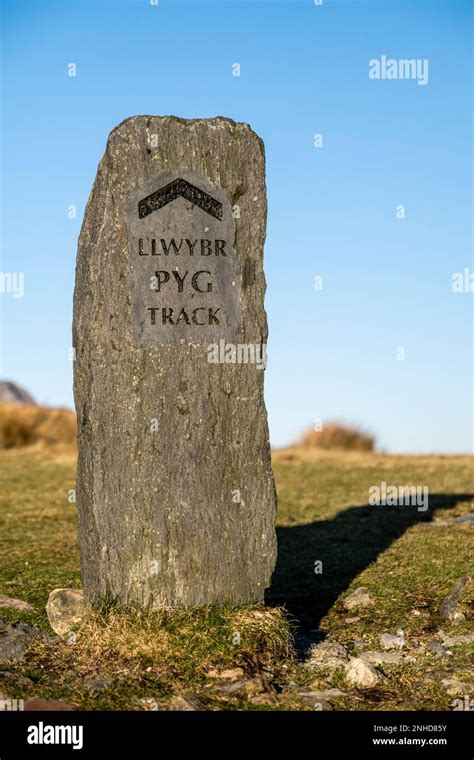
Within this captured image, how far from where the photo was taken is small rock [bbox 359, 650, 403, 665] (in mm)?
7420

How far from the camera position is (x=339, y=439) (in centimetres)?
2544

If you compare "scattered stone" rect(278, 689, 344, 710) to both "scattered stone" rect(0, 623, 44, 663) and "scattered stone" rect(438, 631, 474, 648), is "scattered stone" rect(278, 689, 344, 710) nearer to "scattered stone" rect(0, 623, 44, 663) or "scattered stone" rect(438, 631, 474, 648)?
"scattered stone" rect(438, 631, 474, 648)

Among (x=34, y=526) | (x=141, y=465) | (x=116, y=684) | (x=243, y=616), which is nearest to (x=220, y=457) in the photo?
(x=141, y=465)

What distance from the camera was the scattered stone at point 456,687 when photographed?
270 inches

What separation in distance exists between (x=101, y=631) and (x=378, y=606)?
103 inches

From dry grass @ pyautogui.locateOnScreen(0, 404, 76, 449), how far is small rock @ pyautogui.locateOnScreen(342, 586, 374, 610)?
17.1 m

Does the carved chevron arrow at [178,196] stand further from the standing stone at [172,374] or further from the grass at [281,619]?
the grass at [281,619]

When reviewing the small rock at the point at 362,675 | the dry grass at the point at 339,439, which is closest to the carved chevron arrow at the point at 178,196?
the small rock at the point at 362,675

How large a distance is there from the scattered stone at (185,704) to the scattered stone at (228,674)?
451 mm

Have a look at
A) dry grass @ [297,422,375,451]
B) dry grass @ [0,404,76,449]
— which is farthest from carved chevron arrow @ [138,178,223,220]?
dry grass @ [0,404,76,449]

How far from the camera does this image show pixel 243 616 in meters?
7.32

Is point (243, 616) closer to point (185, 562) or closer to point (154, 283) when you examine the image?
point (185, 562)

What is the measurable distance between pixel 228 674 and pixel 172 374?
2161 mm
